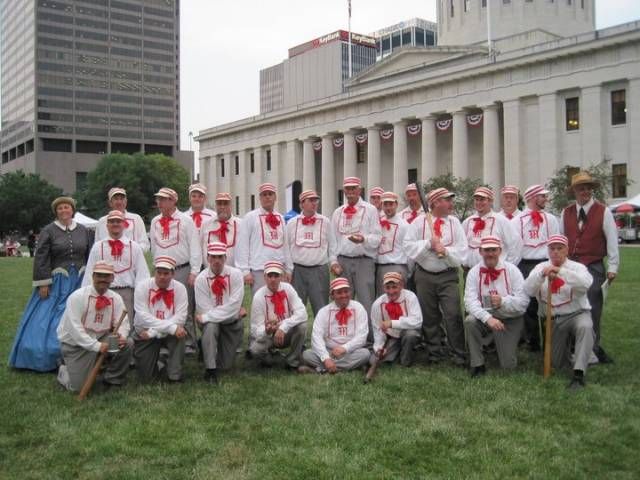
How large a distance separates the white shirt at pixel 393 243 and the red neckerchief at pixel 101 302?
375cm

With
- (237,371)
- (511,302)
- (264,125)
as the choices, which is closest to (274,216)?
(237,371)

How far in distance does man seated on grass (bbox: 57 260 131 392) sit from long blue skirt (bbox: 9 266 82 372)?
0.77 m

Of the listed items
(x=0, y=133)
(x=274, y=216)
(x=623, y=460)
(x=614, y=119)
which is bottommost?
(x=623, y=460)

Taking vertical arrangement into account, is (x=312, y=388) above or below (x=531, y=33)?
below

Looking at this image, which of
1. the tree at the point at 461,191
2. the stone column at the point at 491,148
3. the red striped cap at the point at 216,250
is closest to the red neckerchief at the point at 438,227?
the red striped cap at the point at 216,250

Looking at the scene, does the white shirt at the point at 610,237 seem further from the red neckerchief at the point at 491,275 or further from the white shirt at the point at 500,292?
the red neckerchief at the point at 491,275

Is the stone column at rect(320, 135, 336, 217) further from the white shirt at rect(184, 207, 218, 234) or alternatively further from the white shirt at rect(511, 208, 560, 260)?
the white shirt at rect(511, 208, 560, 260)

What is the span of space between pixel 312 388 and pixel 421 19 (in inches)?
4900

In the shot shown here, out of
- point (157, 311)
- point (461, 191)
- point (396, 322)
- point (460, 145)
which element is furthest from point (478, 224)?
point (460, 145)

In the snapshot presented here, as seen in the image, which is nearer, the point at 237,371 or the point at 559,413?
the point at 559,413

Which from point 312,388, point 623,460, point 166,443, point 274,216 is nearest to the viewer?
point 623,460

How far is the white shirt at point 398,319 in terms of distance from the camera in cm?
827

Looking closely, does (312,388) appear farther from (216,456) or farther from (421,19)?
(421,19)

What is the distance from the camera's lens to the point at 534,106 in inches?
1854
